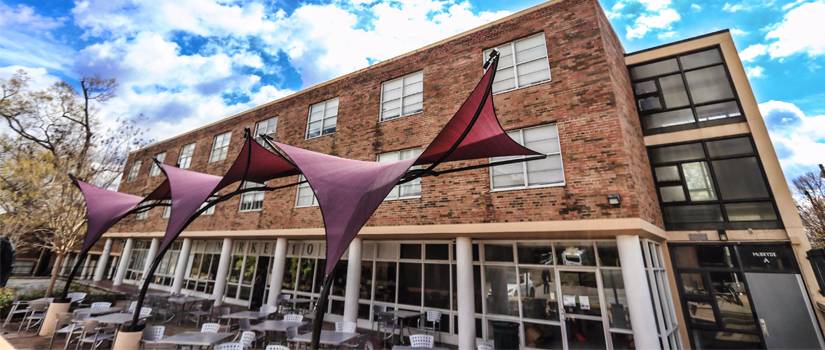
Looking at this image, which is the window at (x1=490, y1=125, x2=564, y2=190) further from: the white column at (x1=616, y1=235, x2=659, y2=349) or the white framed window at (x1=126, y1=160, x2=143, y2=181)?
the white framed window at (x1=126, y1=160, x2=143, y2=181)

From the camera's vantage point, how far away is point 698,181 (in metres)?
8.74

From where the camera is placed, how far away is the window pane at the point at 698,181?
338 inches

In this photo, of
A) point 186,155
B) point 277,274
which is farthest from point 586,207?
point 186,155

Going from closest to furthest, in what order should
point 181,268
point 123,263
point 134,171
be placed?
point 181,268 → point 123,263 → point 134,171

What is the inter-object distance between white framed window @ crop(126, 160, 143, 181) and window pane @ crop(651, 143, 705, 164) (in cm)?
2984

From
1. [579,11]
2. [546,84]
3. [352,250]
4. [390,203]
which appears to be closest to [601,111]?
[546,84]

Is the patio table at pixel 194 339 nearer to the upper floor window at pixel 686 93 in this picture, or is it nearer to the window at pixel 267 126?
the window at pixel 267 126

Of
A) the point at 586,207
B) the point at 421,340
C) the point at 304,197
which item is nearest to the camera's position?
the point at 421,340

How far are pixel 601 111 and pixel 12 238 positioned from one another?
21.2 metres

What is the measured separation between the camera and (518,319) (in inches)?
316

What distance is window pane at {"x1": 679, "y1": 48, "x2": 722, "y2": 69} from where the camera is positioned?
376 inches

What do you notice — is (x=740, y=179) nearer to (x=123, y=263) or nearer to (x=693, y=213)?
(x=693, y=213)

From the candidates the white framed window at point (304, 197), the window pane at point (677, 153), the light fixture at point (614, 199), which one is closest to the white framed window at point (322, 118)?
the white framed window at point (304, 197)

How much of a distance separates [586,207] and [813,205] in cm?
2341
